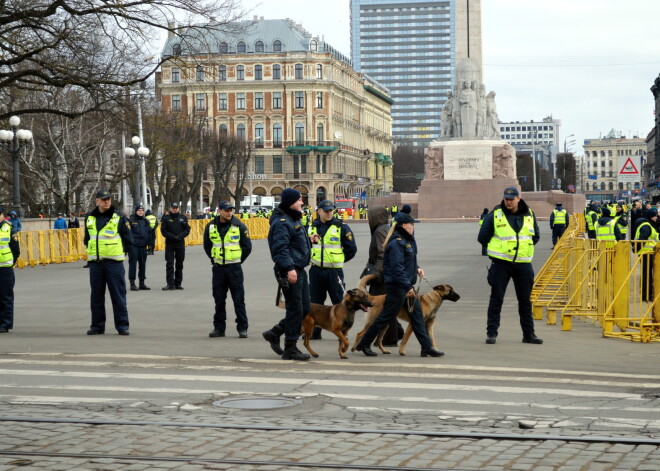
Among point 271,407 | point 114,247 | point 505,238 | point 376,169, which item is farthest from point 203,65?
point 376,169

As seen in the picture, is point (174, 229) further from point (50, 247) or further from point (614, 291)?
point (50, 247)

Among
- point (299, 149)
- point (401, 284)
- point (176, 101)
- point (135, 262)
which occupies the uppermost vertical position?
point (176, 101)

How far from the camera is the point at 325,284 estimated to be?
13.6 meters

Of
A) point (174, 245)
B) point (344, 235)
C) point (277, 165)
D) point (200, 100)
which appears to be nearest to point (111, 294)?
point (344, 235)

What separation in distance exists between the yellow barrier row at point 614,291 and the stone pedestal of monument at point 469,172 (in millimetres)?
52082

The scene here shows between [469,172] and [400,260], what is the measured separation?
192 ft

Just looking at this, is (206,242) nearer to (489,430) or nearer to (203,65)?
(489,430)

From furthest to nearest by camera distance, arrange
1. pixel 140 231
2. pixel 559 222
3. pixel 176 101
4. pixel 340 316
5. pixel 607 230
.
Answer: pixel 176 101
pixel 559 222
pixel 607 230
pixel 140 231
pixel 340 316

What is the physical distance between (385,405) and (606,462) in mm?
2451

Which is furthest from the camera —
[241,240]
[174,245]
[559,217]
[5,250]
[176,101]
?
[176,101]

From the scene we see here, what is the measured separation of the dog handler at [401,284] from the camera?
38.4 ft

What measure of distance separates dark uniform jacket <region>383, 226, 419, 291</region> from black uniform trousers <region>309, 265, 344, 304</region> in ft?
6.07

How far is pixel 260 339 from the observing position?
13.6 metres

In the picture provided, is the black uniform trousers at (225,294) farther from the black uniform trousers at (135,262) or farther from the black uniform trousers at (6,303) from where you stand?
the black uniform trousers at (135,262)
